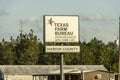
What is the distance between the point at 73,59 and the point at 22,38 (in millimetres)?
15827

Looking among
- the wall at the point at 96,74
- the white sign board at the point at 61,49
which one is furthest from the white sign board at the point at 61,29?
the wall at the point at 96,74

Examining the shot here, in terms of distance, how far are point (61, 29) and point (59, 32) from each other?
0.77ft

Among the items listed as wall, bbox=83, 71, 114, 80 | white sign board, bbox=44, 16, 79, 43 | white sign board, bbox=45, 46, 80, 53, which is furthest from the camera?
wall, bbox=83, 71, 114, 80

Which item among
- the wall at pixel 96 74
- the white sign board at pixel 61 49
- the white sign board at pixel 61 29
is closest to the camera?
the white sign board at pixel 61 29

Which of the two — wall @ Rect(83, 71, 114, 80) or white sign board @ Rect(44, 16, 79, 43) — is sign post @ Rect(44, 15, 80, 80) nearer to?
white sign board @ Rect(44, 16, 79, 43)

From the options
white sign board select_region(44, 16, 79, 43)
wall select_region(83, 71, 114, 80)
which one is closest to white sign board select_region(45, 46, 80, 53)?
white sign board select_region(44, 16, 79, 43)

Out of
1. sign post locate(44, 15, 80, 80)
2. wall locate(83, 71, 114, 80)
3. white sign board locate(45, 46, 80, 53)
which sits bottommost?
wall locate(83, 71, 114, 80)

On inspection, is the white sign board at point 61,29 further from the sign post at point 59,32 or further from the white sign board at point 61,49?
the white sign board at point 61,49

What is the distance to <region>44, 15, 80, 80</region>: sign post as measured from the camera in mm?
32562

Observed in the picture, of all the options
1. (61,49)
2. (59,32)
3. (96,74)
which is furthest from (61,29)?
(96,74)

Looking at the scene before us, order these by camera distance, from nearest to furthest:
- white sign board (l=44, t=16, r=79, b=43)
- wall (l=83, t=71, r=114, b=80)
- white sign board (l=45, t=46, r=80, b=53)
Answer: white sign board (l=44, t=16, r=79, b=43), white sign board (l=45, t=46, r=80, b=53), wall (l=83, t=71, r=114, b=80)

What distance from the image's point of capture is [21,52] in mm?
140000

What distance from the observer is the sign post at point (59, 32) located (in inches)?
1282

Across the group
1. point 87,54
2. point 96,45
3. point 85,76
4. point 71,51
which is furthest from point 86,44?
point 71,51
